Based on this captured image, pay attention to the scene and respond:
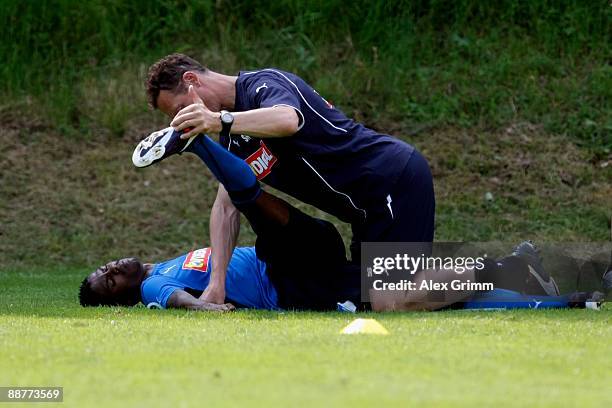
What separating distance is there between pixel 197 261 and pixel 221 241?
34 centimetres

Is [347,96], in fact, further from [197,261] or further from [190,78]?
[190,78]

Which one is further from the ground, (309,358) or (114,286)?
(309,358)

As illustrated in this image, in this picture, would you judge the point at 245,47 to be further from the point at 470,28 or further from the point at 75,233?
the point at 75,233

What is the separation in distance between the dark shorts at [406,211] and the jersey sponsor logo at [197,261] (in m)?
1.03

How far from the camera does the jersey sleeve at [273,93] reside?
670 cm

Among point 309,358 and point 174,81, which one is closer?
point 309,358

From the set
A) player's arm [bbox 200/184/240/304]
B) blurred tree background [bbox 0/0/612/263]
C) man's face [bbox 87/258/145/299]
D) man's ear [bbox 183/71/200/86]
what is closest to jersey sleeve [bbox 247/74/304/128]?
man's ear [bbox 183/71/200/86]

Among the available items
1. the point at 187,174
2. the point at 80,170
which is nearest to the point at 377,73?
the point at 187,174

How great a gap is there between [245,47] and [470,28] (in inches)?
112

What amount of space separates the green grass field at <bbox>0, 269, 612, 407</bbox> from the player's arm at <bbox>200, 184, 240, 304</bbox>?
372mm

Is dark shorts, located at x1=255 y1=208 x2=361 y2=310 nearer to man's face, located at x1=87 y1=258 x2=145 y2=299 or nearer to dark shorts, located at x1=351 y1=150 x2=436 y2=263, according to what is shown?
dark shorts, located at x1=351 y1=150 x2=436 y2=263

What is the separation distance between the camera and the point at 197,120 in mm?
6422

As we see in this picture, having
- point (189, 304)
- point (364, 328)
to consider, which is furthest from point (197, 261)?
point (364, 328)

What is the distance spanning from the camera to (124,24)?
14.9m
